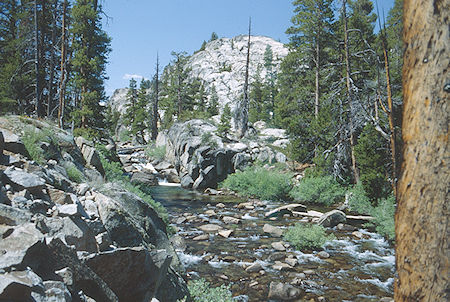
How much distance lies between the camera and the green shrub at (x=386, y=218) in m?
9.79

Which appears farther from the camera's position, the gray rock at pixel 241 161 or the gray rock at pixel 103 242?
the gray rock at pixel 241 161

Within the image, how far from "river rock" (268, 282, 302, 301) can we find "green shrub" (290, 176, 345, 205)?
33.8 feet

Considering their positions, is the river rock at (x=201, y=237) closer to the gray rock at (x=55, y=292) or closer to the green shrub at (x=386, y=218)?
the green shrub at (x=386, y=218)

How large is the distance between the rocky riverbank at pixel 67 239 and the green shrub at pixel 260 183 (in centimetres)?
1334

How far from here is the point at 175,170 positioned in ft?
99.1

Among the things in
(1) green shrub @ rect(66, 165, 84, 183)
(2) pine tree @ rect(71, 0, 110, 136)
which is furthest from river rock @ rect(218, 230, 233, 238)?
(2) pine tree @ rect(71, 0, 110, 136)

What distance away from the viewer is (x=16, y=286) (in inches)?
71.7

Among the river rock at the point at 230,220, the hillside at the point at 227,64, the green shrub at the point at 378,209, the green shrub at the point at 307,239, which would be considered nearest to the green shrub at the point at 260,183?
the green shrub at the point at 378,209

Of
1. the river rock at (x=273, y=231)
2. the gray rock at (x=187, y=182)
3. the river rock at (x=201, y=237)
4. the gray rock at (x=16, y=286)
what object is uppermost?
the gray rock at (x=16, y=286)

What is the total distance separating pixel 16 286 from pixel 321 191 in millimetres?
16126

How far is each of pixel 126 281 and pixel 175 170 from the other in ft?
88.7

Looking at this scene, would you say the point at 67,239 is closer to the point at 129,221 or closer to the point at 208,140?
the point at 129,221

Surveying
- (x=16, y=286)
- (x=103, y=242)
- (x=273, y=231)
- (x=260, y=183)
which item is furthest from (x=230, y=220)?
(x=16, y=286)

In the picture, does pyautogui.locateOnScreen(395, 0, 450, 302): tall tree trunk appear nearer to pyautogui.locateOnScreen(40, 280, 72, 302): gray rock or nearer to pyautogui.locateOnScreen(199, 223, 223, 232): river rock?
pyautogui.locateOnScreen(40, 280, 72, 302): gray rock
